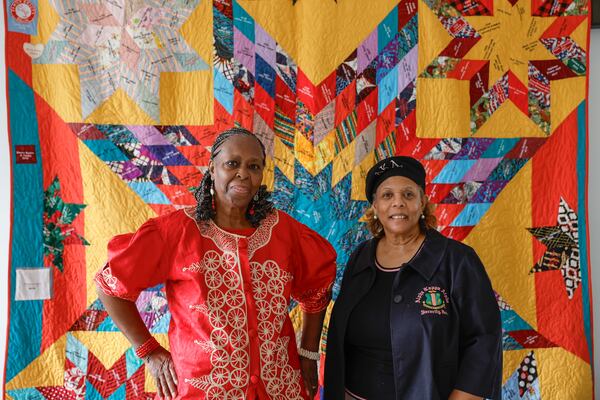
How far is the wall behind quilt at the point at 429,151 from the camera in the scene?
206 cm

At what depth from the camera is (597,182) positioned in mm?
2174

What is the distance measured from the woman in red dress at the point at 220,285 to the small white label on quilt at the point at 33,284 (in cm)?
85

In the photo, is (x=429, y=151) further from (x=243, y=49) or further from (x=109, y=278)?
(x=109, y=278)

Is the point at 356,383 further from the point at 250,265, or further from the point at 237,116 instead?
the point at 237,116

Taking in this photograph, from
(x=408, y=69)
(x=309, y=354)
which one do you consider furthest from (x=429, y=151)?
(x=309, y=354)

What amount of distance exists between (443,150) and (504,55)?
50 cm

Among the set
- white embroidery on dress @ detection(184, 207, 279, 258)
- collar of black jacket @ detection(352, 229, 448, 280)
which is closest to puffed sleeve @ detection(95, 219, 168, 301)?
white embroidery on dress @ detection(184, 207, 279, 258)

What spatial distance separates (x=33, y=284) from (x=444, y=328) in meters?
1.70

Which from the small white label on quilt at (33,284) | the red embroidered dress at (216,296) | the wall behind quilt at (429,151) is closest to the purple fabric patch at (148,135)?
the wall behind quilt at (429,151)

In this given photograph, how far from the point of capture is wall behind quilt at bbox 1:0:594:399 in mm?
2061

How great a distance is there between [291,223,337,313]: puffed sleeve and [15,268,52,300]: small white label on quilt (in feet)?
3.83

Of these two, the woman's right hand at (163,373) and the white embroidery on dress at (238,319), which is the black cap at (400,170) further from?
the woman's right hand at (163,373)

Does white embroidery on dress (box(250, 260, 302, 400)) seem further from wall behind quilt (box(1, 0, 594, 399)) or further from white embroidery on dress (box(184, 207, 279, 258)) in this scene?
wall behind quilt (box(1, 0, 594, 399))

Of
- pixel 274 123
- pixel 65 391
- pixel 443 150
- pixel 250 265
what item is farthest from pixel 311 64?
pixel 65 391
